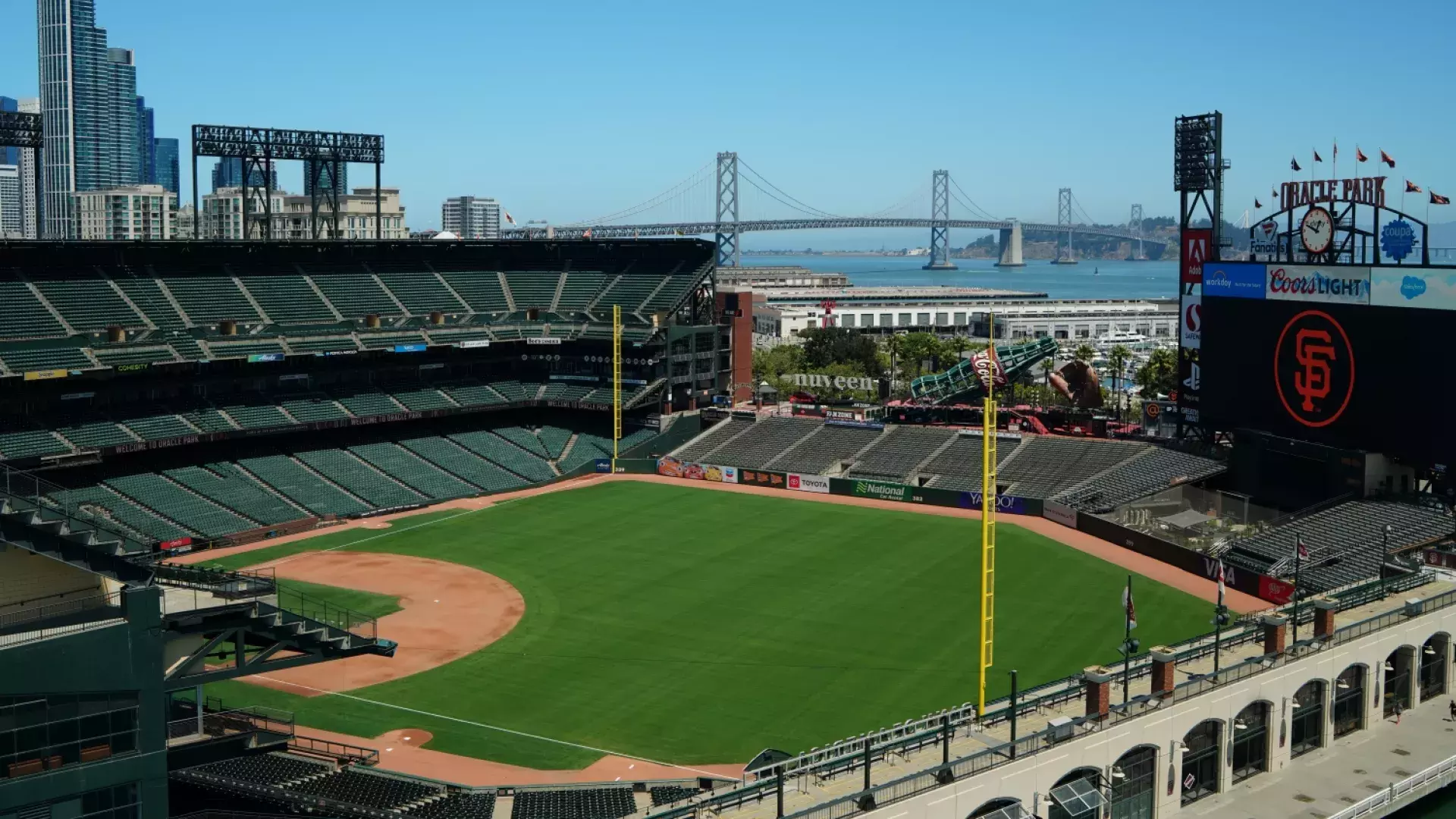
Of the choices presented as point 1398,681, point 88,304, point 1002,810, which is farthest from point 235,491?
point 1398,681

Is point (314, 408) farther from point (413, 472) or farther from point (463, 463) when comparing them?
point (463, 463)

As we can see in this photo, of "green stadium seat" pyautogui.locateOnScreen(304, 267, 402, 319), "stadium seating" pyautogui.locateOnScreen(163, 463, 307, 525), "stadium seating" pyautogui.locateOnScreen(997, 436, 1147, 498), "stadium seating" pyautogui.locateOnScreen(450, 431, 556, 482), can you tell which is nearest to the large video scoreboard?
"stadium seating" pyautogui.locateOnScreen(997, 436, 1147, 498)

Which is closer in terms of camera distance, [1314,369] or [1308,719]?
[1308,719]

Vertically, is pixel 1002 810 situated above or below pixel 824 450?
below

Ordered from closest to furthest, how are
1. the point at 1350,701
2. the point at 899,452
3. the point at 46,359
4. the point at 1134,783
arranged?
the point at 1134,783
the point at 1350,701
the point at 46,359
the point at 899,452

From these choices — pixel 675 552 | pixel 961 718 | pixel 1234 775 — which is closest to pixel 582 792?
pixel 961 718
